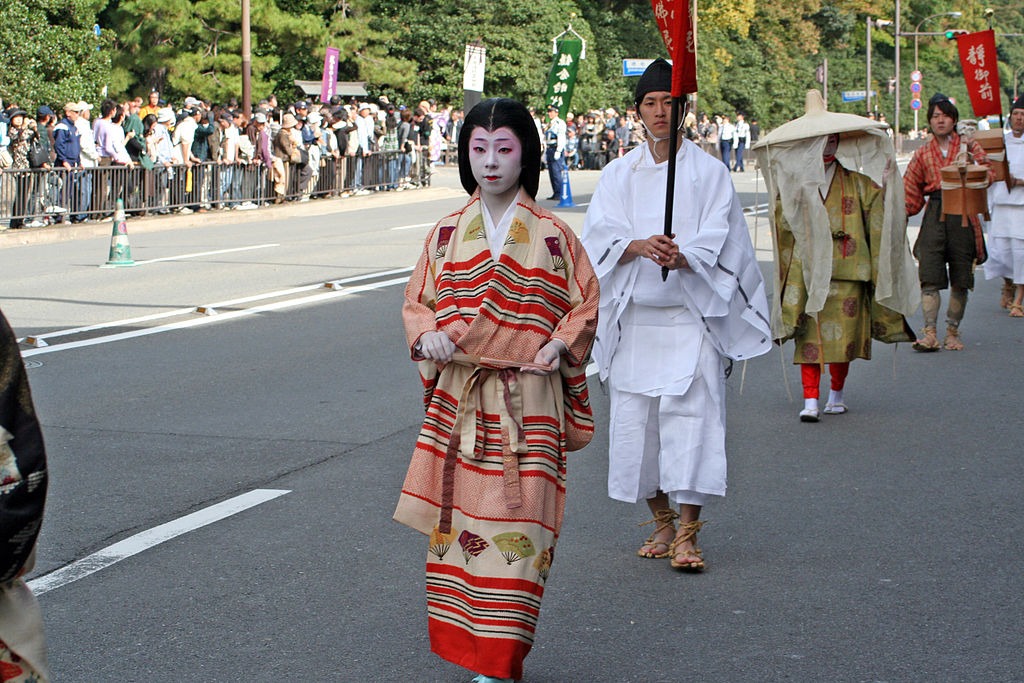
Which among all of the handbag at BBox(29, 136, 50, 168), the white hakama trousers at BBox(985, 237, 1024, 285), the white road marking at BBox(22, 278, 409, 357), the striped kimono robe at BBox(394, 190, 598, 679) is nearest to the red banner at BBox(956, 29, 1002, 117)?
the white hakama trousers at BBox(985, 237, 1024, 285)

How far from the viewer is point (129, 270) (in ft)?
52.1

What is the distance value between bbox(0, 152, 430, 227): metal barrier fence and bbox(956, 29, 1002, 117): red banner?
11.7 metres

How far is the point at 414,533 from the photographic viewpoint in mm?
5895

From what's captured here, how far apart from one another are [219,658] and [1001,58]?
11309 cm

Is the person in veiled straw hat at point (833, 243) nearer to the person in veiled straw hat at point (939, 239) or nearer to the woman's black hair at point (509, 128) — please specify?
the person in veiled straw hat at point (939, 239)

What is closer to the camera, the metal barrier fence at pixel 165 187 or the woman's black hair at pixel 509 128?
the woman's black hair at pixel 509 128

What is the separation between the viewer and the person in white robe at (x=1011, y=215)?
12055 mm

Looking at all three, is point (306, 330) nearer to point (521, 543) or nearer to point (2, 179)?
point (521, 543)

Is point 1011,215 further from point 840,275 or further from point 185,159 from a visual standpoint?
point 185,159

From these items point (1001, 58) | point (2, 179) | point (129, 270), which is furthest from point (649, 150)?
point (1001, 58)

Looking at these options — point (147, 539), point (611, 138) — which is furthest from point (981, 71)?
point (611, 138)

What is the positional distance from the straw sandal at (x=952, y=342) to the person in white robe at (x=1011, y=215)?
1489 mm

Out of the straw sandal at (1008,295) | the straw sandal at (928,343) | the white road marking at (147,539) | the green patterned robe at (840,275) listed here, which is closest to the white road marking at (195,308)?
the white road marking at (147,539)

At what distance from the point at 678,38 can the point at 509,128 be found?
1.16m
